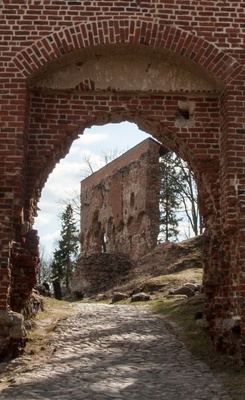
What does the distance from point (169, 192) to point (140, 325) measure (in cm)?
2256

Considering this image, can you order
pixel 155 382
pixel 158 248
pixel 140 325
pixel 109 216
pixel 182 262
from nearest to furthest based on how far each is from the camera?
pixel 155 382 → pixel 140 325 → pixel 182 262 → pixel 158 248 → pixel 109 216

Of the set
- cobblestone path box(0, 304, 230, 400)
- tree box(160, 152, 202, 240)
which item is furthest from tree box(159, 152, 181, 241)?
cobblestone path box(0, 304, 230, 400)

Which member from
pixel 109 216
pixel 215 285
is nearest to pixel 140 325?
pixel 215 285

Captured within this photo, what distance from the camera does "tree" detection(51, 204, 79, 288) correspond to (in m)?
39.7

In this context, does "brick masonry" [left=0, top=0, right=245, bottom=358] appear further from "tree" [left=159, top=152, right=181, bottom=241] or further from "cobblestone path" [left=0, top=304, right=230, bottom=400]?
"tree" [left=159, top=152, right=181, bottom=241]

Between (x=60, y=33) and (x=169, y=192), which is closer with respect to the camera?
(x=60, y=33)

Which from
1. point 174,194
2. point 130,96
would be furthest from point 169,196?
point 130,96

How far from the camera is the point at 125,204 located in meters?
33.3

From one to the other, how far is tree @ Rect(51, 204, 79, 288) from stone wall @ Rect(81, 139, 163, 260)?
1.88 meters

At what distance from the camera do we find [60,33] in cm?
828

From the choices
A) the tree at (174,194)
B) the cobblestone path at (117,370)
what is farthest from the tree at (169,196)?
the cobblestone path at (117,370)

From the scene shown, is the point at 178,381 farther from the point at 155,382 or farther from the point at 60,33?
the point at 60,33

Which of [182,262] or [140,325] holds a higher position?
[182,262]

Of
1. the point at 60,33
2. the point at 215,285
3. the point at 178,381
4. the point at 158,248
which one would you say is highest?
the point at 60,33
